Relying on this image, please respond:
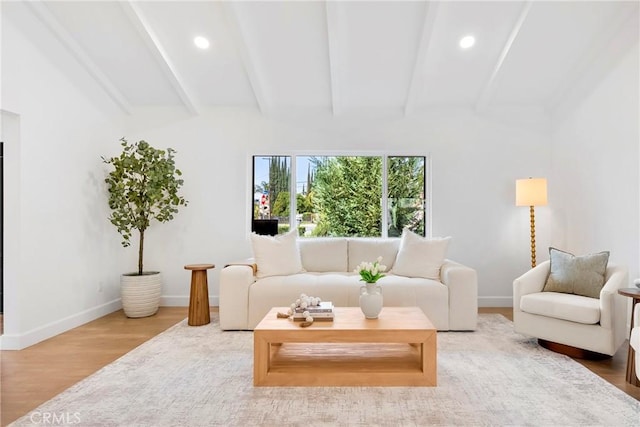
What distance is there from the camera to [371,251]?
14.6ft

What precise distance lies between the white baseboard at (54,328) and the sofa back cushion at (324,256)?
235 centimetres

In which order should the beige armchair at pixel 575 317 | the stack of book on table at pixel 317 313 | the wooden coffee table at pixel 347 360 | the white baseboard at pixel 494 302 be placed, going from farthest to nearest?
1. the white baseboard at pixel 494 302
2. the beige armchair at pixel 575 317
3. the stack of book on table at pixel 317 313
4. the wooden coffee table at pixel 347 360

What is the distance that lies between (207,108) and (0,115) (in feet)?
7.16

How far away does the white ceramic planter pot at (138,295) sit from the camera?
14.1 feet

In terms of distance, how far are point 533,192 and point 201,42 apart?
156 inches

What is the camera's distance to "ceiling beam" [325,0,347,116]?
138 inches

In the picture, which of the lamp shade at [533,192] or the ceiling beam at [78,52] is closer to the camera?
the ceiling beam at [78,52]

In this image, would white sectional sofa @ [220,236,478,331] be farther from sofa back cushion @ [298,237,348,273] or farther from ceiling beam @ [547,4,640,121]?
ceiling beam @ [547,4,640,121]

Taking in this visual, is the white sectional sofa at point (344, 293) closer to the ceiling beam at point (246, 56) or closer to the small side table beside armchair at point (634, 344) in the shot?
the small side table beside armchair at point (634, 344)

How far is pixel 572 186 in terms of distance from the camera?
14.7 ft

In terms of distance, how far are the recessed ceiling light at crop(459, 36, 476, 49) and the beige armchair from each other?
2.34 m

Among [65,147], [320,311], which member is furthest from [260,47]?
[320,311]

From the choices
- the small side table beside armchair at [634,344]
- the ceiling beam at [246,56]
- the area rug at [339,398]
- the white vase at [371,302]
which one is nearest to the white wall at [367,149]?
the ceiling beam at [246,56]

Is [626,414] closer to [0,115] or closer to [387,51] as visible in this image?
[387,51]
